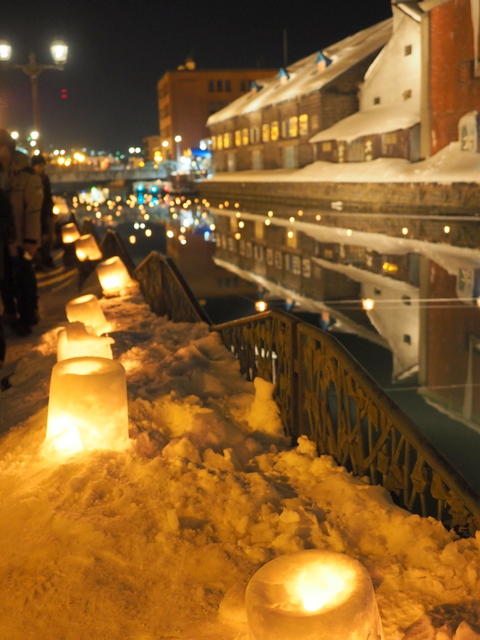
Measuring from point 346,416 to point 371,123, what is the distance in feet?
123

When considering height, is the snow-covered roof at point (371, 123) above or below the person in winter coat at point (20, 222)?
above

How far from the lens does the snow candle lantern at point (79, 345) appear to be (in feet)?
19.8

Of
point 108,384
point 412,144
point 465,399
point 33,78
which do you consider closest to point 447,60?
point 412,144

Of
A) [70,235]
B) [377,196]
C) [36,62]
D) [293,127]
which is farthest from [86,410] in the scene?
[293,127]

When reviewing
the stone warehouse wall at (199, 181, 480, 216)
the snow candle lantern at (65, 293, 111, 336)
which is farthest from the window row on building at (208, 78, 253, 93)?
the snow candle lantern at (65, 293, 111, 336)

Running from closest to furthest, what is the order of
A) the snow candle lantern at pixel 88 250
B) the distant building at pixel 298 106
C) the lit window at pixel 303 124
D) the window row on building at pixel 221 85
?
the snow candle lantern at pixel 88 250 → the distant building at pixel 298 106 → the lit window at pixel 303 124 → the window row on building at pixel 221 85

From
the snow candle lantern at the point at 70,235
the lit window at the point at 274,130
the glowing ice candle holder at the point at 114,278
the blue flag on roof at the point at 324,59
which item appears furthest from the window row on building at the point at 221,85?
the glowing ice candle holder at the point at 114,278

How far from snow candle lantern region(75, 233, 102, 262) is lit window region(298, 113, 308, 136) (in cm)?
3610

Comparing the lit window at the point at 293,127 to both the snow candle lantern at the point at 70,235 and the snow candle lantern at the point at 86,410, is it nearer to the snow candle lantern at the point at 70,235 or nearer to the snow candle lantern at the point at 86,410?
the snow candle lantern at the point at 70,235

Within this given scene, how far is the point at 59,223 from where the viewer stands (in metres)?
20.6

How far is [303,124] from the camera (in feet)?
157

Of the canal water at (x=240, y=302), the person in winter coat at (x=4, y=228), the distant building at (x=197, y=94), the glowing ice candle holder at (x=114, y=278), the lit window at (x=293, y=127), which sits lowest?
the canal water at (x=240, y=302)

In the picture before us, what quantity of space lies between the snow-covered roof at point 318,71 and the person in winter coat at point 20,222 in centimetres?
3808

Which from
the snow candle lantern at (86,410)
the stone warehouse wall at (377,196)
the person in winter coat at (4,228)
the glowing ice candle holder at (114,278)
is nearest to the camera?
the snow candle lantern at (86,410)
